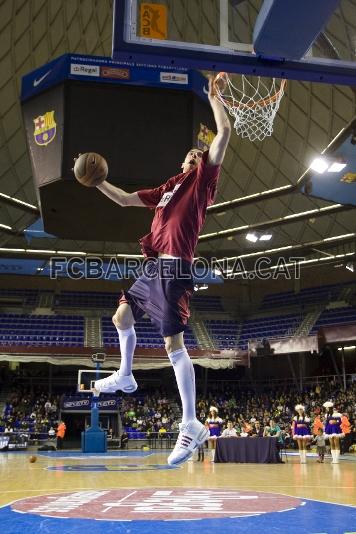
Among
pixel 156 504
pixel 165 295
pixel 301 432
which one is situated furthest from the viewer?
pixel 301 432

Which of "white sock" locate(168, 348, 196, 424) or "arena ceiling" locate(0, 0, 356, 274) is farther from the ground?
"arena ceiling" locate(0, 0, 356, 274)

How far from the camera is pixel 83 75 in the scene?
11.1 metres

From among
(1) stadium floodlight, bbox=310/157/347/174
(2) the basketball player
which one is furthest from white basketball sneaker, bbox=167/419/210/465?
(1) stadium floodlight, bbox=310/157/347/174

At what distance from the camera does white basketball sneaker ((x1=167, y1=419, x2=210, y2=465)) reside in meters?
2.70

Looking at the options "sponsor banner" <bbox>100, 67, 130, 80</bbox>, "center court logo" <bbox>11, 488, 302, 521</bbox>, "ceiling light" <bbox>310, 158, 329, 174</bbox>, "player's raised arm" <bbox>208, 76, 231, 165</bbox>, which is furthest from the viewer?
"ceiling light" <bbox>310, 158, 329, 174</bbox>

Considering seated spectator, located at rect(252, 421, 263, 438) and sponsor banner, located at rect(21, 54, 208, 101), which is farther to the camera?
seated spectator, located at rect(252, 421, 263, 438)

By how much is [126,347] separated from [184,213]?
82 centimetres

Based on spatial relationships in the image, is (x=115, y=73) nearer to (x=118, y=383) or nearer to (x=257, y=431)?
(x=118, y=383)

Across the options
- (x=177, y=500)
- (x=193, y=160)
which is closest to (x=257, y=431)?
(x=177, y=500)

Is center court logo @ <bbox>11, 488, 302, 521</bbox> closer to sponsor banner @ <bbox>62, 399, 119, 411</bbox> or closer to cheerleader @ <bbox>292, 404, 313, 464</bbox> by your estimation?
cheerleader @ <bbox>292, 404, 313, 464</bbox>

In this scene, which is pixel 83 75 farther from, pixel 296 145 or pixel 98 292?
pixel 98 292

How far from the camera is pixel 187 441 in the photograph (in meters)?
2.74

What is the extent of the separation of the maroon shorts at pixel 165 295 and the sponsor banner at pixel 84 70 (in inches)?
358

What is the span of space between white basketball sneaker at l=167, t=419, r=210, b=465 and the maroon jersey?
2.88ft
